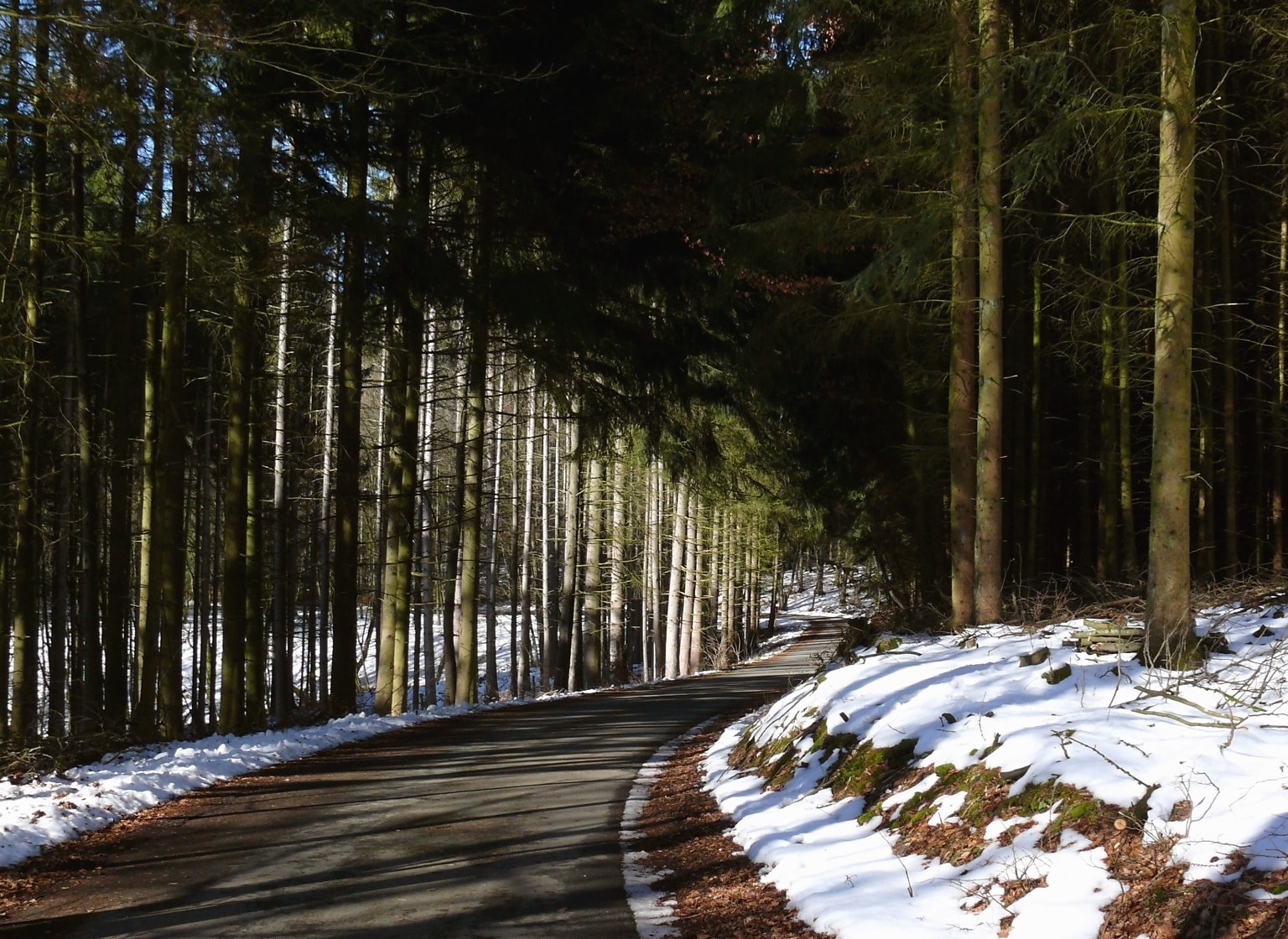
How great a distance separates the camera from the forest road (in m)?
5.50

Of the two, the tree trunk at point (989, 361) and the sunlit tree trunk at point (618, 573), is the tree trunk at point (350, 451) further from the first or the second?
the sunlit tree trunk at point (618, 573)

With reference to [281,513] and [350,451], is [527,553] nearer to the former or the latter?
[281,513]

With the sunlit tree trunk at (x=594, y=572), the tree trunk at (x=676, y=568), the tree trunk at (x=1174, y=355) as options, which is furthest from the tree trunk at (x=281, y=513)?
the tree trunk at (x=676, y=568)

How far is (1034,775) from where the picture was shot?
575 centimetres

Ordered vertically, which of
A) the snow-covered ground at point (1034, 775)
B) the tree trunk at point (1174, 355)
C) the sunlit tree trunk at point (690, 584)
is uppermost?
the tree trunk at point (1174, 355)

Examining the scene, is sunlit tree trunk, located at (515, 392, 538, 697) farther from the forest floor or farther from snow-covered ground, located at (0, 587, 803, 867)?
the forest floor

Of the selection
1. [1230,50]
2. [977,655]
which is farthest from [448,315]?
[1230,50]

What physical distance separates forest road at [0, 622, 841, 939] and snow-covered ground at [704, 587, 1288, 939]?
4.53 feet

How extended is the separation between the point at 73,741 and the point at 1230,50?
1848 cm

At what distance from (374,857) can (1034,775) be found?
174 inches

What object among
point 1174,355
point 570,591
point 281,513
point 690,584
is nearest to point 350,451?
point 281,513

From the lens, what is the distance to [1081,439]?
55.0ft

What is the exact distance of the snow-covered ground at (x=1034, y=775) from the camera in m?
4.59

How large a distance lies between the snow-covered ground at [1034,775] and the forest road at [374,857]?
1.38 m
